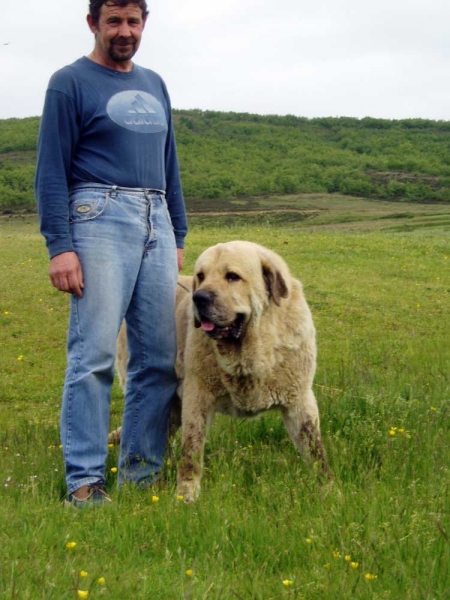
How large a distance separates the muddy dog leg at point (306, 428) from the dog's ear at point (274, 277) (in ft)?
1.97

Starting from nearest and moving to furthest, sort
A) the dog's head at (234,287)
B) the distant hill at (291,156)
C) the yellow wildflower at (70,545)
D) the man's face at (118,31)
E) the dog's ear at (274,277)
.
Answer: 1. the yellow wildflower at (70,545)
2. the man's face at (118,31)
3. the dog's head at (234,287)
4. the dog's ear at (274,277)
5. the distant hill at (291,156)

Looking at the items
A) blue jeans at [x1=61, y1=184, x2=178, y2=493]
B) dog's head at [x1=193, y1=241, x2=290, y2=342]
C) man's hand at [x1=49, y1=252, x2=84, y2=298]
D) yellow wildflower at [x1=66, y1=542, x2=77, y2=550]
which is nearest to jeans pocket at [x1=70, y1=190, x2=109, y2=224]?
blue jeans at [x1=61, y1=184, x2=178, y2=493]

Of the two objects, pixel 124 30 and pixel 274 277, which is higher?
pixel 124 30

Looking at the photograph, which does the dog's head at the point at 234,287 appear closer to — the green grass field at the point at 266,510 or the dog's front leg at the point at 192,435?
the dog's front leg at the point at 192,435

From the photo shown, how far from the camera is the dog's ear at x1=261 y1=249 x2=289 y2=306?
15.2 feet

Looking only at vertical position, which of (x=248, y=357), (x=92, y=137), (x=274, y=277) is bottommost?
(x=248, y=357)

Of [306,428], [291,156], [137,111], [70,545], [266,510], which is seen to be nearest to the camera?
[70,545]

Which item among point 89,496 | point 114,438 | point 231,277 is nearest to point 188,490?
point 89,496

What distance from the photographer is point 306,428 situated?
15.5 feet

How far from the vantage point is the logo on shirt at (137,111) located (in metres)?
4.27

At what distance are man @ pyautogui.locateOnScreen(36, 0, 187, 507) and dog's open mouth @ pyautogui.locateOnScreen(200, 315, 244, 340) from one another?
→ 1.12 ft

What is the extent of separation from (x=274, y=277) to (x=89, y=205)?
1088 millimetres

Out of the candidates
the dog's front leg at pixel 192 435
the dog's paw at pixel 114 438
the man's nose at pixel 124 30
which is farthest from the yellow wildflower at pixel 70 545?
the man's nose at pixel 124 30

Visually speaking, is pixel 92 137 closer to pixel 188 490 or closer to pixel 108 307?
pixel 108 307
